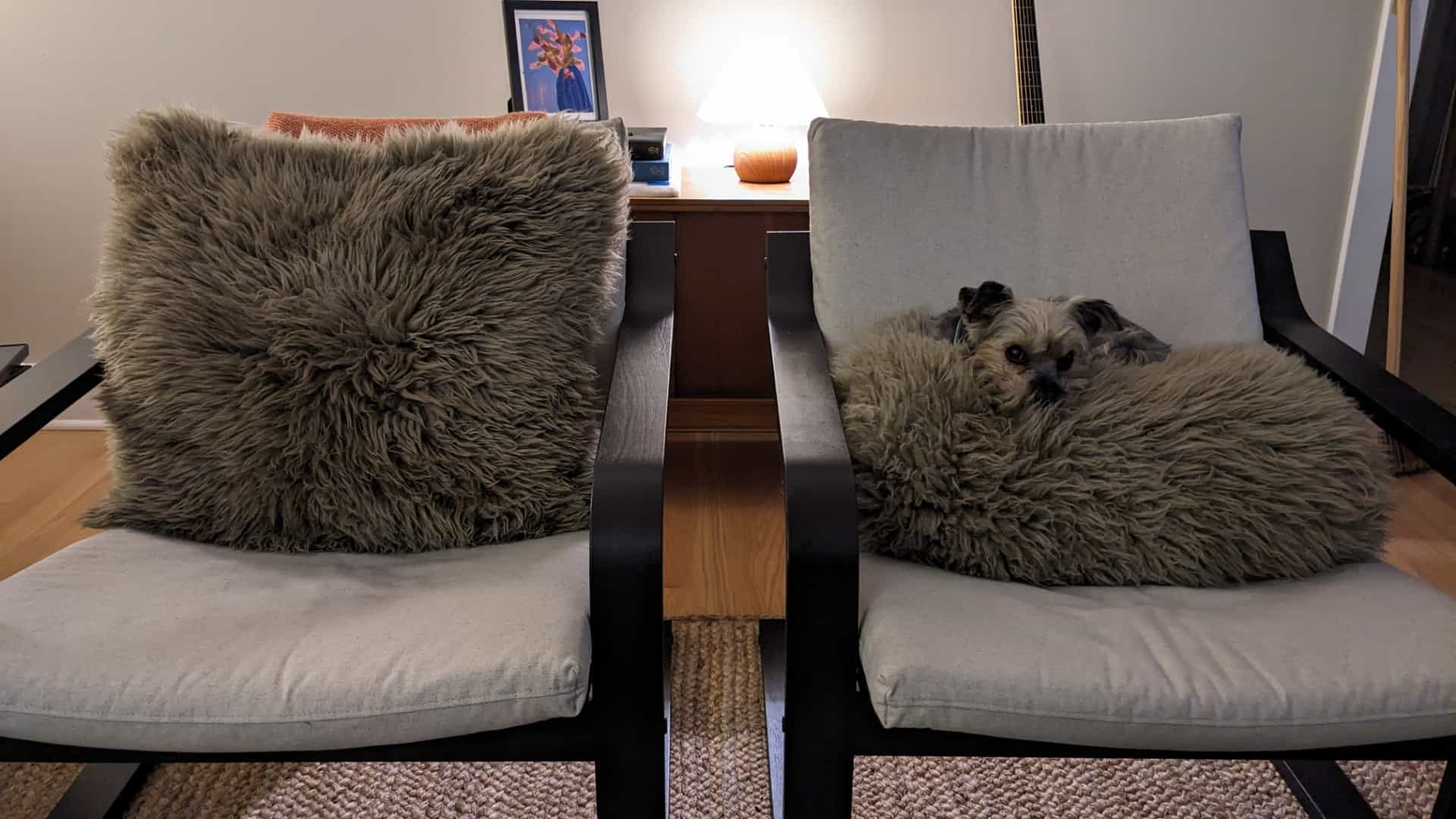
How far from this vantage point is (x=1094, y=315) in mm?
1302

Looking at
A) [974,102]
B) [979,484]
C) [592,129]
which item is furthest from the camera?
[974,102]

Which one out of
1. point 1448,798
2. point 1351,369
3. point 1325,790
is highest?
point 1351,369

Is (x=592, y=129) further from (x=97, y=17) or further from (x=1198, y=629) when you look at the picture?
(x=97, y=17)

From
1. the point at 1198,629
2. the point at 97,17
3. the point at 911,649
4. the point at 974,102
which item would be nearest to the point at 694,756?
the point at 911,649

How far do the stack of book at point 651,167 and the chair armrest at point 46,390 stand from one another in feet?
3.55

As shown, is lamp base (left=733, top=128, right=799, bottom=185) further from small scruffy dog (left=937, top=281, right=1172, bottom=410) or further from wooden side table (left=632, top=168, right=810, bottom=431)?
small scruffy dog (left=937, top=281, right=1172, bottom=410)

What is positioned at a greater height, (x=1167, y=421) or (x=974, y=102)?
(x=974, y=102)

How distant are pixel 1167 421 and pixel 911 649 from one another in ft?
1.54

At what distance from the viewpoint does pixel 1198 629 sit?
39.1 inches

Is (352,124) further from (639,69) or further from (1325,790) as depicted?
(1325,790)

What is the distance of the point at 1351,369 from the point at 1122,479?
1.40 feet

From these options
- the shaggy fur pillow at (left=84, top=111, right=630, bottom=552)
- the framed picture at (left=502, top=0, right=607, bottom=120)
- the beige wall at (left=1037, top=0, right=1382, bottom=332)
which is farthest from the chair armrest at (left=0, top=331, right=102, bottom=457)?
the beige wall at (left=1037, top=0, right=1382, bottom=332)

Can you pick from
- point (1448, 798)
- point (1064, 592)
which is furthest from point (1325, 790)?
point (1064, 592)

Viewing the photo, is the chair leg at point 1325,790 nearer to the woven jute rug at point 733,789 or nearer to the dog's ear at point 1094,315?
the woven jute rug at point 733,789
